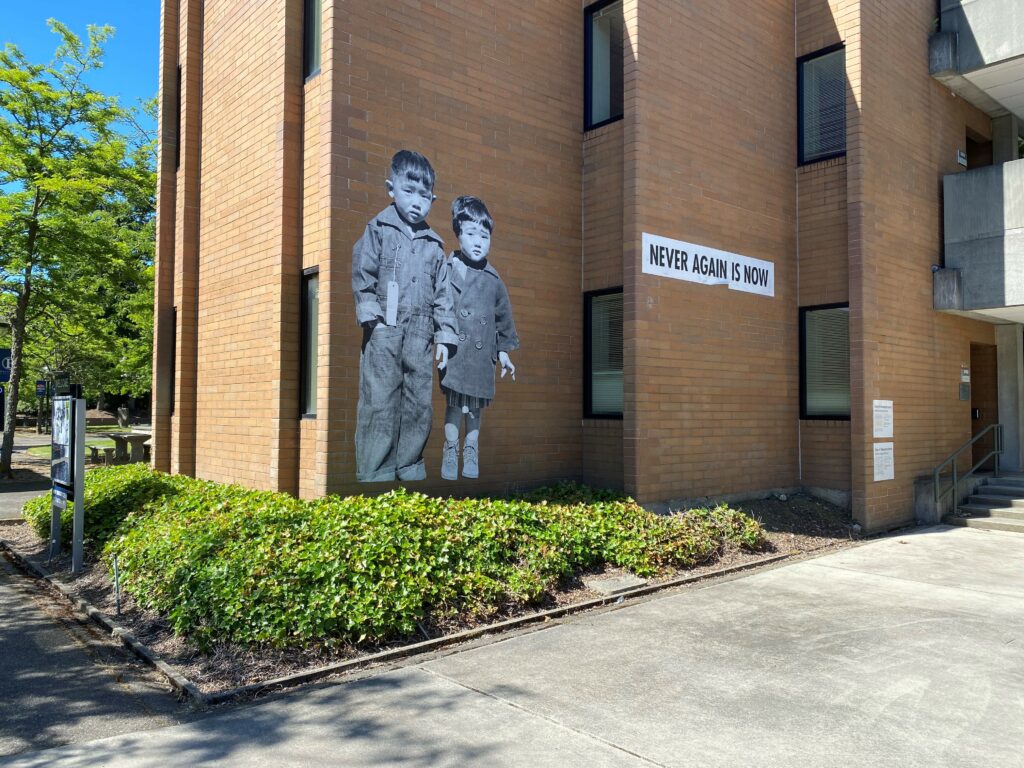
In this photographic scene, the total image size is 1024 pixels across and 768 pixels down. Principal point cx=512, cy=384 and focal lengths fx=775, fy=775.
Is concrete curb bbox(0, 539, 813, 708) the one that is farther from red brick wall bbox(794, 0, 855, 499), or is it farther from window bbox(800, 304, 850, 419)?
window bbox(800, 304, 850, 419)

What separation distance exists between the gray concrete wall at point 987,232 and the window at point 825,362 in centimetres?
276

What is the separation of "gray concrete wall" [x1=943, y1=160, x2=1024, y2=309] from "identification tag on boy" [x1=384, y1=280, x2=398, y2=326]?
973 centimetres

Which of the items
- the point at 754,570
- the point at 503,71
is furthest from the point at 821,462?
the point at 503,71

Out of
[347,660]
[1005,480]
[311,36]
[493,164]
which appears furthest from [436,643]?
[1005,480]

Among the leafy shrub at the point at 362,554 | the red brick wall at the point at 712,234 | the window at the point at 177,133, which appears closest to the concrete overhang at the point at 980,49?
the red brick wall at the point at 712,234

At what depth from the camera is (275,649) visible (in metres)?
5.57

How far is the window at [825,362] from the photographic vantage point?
11.9 m

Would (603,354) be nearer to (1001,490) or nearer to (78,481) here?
(78,481)

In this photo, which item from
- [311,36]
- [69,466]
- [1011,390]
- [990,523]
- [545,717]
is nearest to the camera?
[545,717]

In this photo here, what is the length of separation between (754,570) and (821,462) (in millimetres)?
3827

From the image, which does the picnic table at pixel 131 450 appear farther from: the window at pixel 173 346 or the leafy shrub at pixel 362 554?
the leafy shrub at pixel 362 554

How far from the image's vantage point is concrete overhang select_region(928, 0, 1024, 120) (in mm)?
12117

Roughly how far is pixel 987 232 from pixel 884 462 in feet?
14.4

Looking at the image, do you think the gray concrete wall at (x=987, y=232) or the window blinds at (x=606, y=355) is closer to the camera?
the window blinds at (x=606, y=355)
